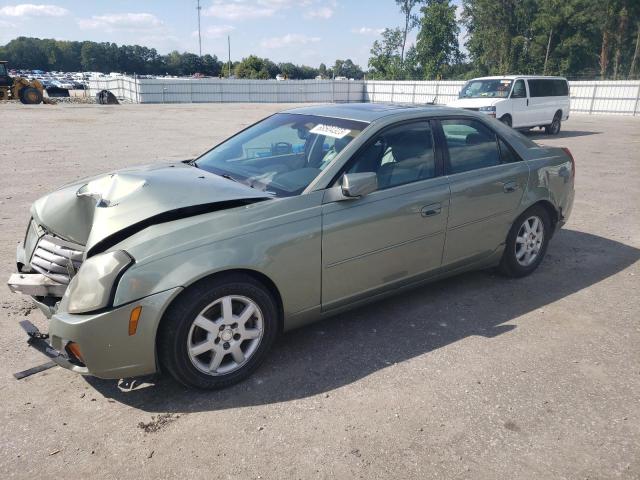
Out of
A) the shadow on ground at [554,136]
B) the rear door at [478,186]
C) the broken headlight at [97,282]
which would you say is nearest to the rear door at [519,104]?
the shadow on ground at [554,136]

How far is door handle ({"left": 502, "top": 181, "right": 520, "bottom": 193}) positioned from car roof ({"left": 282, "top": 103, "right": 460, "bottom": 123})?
0.76m

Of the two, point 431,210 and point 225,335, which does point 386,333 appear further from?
point 225,335

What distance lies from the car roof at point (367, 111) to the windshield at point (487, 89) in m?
12.8

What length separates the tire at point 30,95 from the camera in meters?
29.8

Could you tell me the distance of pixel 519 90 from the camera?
15891mm

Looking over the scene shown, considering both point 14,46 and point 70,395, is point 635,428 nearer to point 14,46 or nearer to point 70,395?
point 70,395

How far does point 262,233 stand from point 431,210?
1437 millimetres

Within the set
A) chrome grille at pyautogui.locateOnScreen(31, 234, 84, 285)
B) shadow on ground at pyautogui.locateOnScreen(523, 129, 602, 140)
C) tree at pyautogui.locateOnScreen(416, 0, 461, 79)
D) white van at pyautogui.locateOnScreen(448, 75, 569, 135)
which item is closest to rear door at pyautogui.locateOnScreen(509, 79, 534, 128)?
white van at pyautogui.locateOnScreen(448, 75, 569, 135)

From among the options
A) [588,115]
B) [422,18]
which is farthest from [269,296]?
[422,18]

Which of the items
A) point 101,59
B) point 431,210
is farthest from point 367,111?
point 101,59

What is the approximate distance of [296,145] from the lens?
3873mm

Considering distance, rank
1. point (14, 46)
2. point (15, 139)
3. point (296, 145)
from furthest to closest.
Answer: point (14, 46) → point (15, 139) → point (296, 145)

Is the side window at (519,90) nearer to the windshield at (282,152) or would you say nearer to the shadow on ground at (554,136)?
the shadow on ground at (554,136)

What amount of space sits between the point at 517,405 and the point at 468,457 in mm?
594
